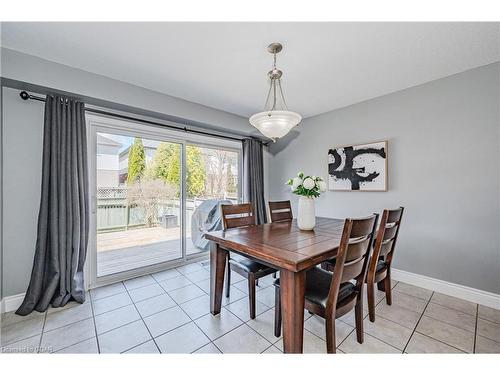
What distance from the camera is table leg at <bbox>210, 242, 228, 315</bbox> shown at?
1867 mm

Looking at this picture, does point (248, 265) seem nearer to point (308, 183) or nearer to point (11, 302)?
point (308, 183)

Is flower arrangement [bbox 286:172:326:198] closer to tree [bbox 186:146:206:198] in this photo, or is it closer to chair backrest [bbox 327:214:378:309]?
chair backrest [bbox 327:214:378:309]

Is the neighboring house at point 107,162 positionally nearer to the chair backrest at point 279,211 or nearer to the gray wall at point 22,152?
the gray wall at point 22,152

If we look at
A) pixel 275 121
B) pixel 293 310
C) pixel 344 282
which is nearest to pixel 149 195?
pixel 275 121

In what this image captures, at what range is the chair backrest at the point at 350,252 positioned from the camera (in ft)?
3.97

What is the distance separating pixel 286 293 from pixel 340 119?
9.34 ft

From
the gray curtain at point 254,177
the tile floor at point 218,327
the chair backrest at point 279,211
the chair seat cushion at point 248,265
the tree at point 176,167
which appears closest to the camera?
the tile floor at point 218,327

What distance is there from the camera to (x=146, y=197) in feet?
9.57

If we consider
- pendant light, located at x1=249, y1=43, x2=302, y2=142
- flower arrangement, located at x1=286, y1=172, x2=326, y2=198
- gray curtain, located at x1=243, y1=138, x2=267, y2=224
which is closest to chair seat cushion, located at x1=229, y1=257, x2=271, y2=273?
flower arrangement, located at x1=286, y1=172, x2=326, y2=198

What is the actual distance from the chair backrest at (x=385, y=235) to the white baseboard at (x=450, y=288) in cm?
107

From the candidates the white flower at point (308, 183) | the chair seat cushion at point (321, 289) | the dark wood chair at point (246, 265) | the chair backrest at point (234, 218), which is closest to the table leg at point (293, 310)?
the chair seat cushion at point (321, 289)

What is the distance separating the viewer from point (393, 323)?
5.86 feet

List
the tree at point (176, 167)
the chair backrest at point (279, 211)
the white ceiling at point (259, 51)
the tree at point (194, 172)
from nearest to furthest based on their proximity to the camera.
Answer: the white ceiling at point (259, 51), the chair backrest at point (279, 211), the tree at point (176, 167), the tree at point (194, 172)

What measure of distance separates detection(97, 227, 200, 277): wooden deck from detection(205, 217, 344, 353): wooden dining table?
5.03 ft
